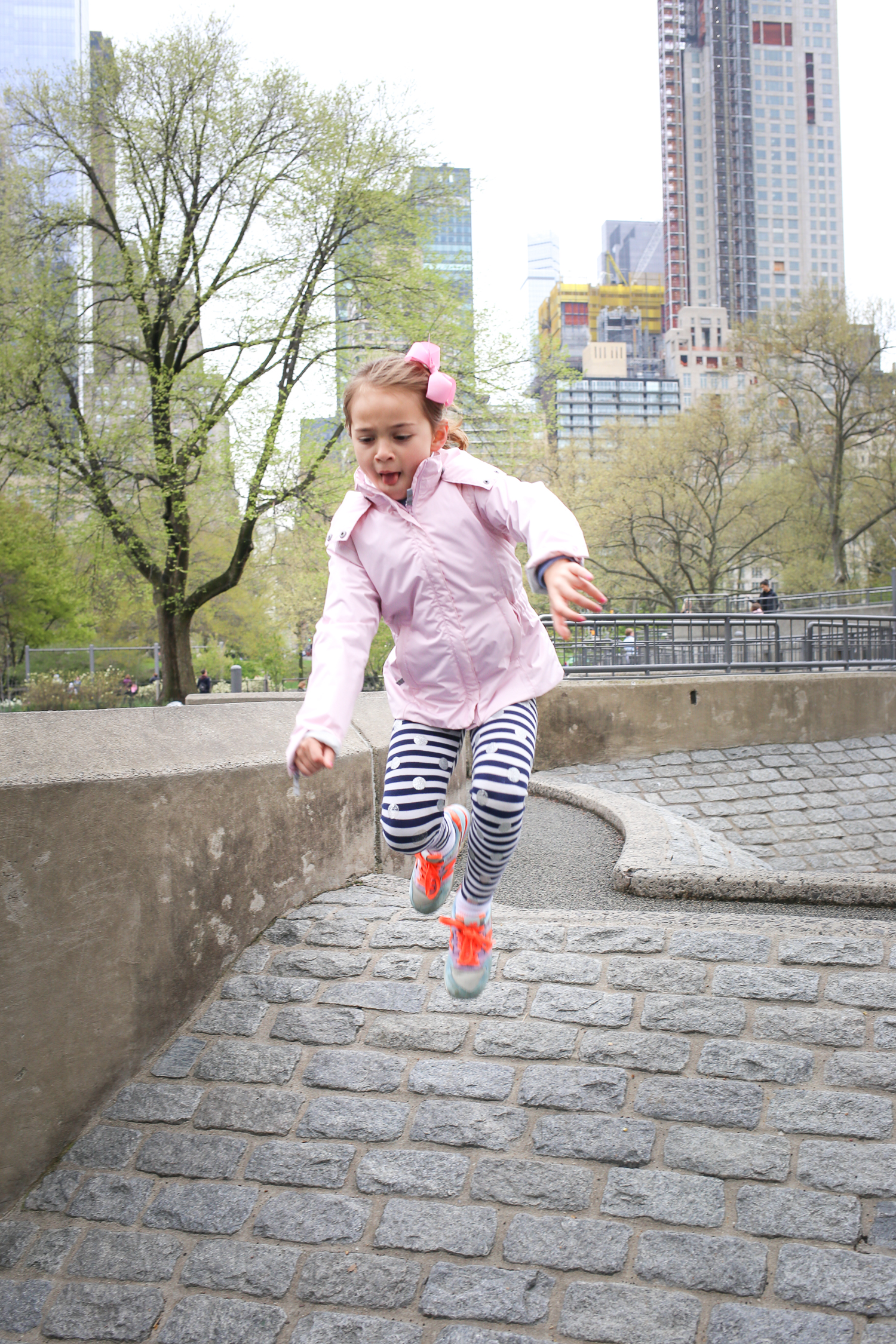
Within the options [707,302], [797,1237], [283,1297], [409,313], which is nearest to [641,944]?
[797,1237]

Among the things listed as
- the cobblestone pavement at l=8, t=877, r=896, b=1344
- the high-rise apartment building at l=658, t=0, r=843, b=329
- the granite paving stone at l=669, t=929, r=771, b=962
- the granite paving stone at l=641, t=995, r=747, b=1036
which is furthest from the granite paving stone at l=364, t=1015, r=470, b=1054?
the high-rise apartment building at l=658, t=0, r=843, b=329

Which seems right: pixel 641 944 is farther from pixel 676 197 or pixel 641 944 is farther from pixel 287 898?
pixel 676 197

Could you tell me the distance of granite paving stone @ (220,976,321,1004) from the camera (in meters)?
3.95

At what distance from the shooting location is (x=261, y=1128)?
337 cm

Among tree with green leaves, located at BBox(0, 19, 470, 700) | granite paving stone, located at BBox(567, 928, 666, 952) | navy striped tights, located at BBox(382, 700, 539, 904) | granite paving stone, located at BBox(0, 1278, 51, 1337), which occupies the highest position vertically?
tree with green leaves, located at BBox(0, 19, 470, 700)

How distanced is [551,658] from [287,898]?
1984mm

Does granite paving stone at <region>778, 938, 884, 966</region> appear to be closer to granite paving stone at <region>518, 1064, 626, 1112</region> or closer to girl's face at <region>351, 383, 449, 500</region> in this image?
granite paving stone at <region>518, 1064, 626, 1112</region>

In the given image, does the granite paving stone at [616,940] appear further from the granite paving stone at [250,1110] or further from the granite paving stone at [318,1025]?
the granite paving stone at [250,1110]

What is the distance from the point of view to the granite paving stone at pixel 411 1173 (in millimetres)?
3105

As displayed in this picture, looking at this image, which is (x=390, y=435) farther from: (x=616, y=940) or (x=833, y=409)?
(x=833, y=409)

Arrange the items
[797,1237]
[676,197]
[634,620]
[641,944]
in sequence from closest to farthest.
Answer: [797,1237], [641,944], [634,620], [676,197]

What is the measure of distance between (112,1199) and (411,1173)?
0.97 m

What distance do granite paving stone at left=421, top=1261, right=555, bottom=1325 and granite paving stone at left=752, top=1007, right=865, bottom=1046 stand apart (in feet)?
4.03

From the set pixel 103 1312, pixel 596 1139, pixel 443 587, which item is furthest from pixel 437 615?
pixel 103 1312
